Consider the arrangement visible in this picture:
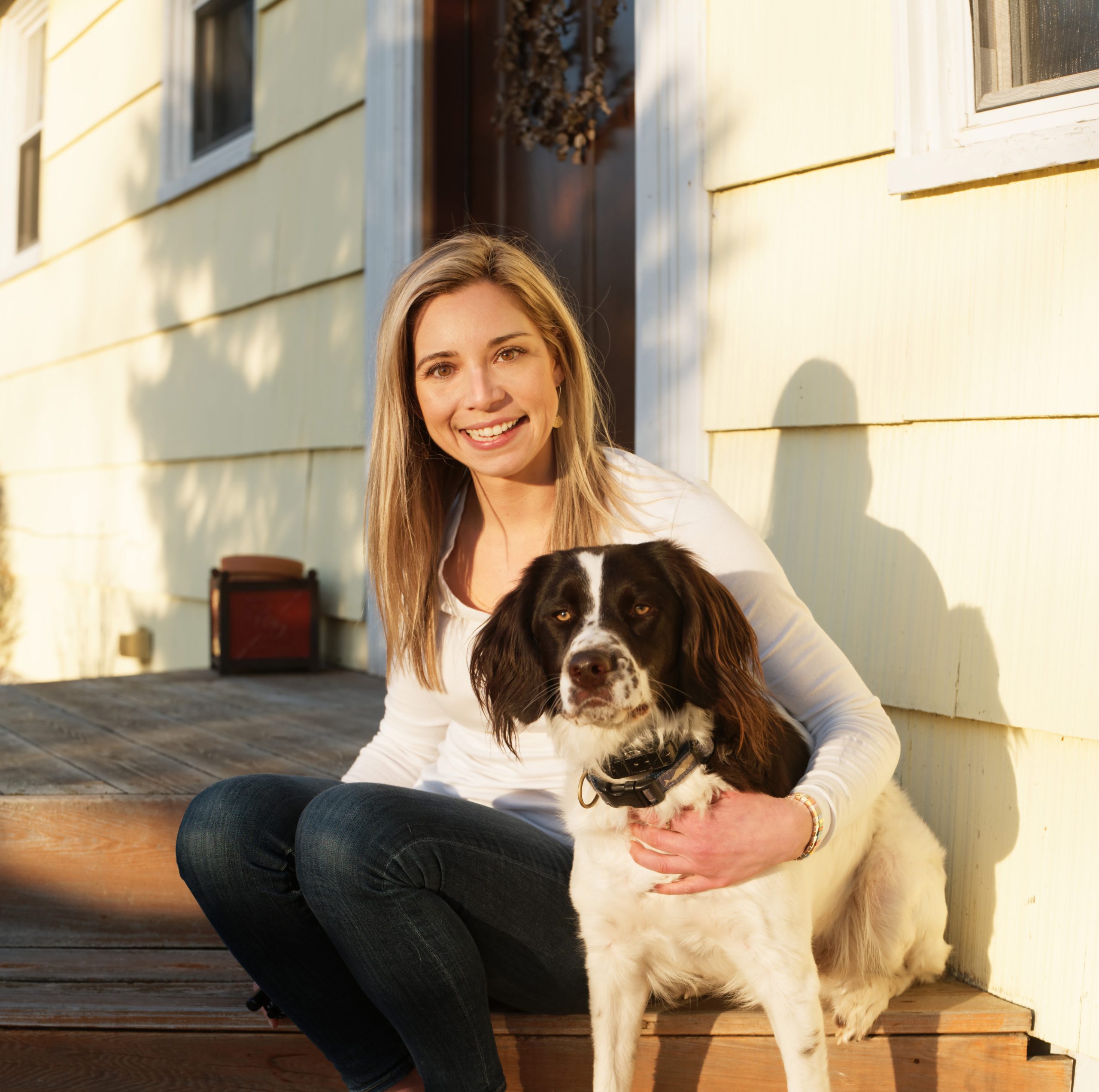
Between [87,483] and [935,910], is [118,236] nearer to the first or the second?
[87,483]

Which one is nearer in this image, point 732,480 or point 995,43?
point 995,43

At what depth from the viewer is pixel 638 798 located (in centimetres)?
165

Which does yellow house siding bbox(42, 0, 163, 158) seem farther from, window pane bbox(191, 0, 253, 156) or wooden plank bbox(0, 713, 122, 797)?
wooden plank bbox(0, 713, 122, 797)

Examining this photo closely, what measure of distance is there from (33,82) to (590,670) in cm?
651

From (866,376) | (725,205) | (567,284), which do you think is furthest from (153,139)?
(866,376)

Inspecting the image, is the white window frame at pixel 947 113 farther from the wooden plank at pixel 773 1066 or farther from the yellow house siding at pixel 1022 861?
the wooden plank at pixel 773 1066

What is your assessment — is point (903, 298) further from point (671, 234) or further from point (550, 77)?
point (550, 77)

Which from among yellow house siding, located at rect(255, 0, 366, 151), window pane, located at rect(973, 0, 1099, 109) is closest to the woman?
window pane, located at rect(973, 0, 1099, 109)

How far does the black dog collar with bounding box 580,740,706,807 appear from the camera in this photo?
1.64m

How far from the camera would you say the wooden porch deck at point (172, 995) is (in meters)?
1.91

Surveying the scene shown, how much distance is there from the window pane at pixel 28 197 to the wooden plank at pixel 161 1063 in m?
5.72

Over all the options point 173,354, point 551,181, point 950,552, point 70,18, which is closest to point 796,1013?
Answer: point 950,552

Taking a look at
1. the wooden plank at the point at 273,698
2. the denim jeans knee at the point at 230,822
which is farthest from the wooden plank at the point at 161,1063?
the wooden plank at the point at 273,698

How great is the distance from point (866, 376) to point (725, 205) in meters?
0.56
